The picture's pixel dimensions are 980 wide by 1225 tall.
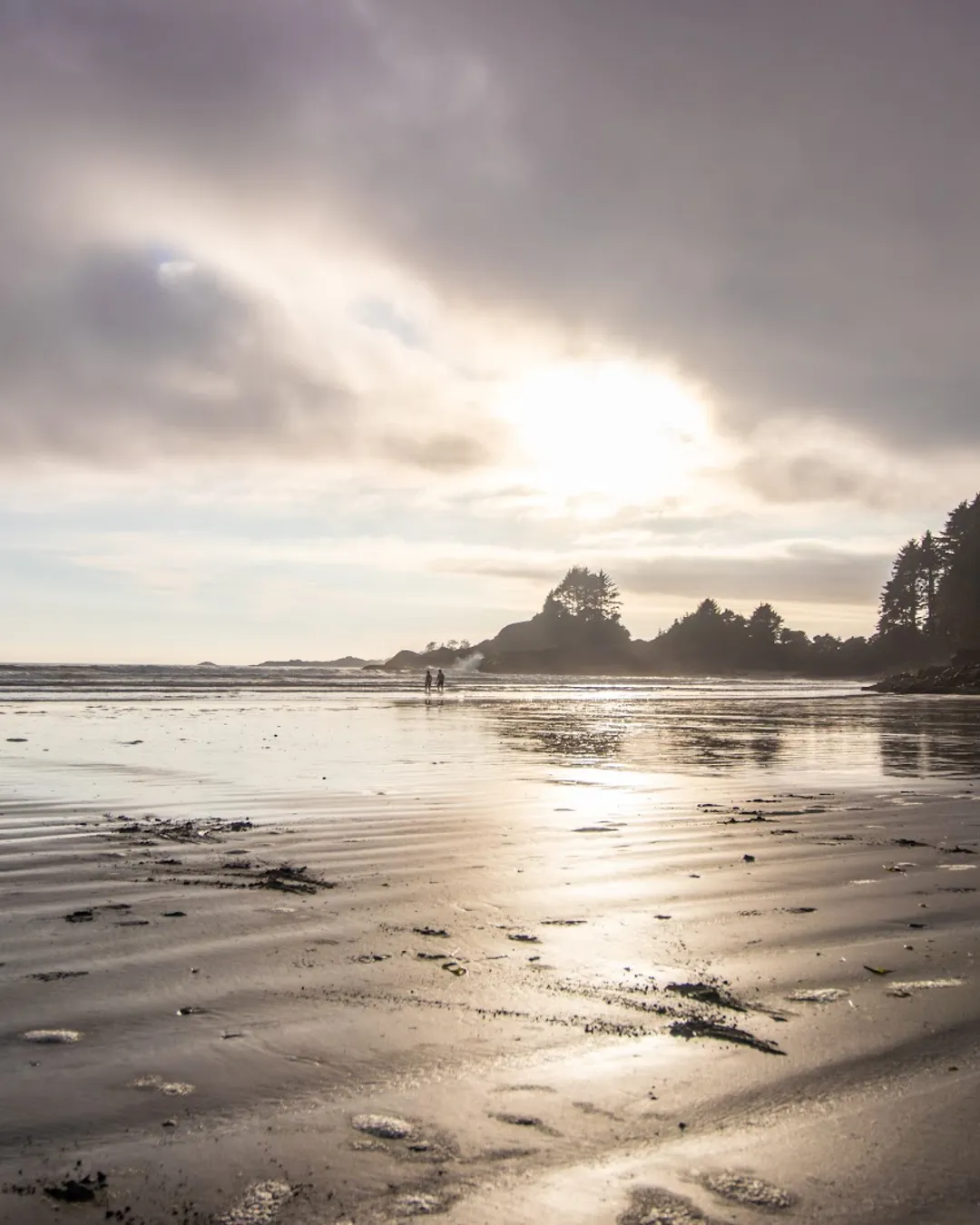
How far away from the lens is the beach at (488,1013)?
2.86 meters

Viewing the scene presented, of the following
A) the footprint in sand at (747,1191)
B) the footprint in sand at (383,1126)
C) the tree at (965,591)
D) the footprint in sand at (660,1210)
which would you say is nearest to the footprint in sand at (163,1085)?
the footprint in sand at (383,1126)

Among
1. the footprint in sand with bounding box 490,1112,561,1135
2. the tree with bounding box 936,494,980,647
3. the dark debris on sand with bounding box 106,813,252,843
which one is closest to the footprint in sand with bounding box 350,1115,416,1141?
the footprint in sand with bounding box 490,1112,561,1135

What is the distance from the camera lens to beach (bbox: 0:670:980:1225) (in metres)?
2.86

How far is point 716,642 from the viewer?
139 metres

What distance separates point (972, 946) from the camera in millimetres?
5355

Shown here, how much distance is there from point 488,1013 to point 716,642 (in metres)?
139

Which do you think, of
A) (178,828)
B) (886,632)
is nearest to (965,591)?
(886,632)

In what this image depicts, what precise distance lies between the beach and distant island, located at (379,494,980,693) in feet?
306

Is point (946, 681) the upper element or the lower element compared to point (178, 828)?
lower

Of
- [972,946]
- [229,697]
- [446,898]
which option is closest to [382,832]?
[446,898]

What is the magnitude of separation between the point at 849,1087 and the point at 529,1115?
4.09ft

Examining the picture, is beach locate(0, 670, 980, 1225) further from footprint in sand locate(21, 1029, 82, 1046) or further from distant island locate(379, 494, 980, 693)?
distant island locate(379, 494, 980, 693)

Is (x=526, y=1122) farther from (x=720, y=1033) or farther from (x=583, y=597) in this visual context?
(x=583, y=597)

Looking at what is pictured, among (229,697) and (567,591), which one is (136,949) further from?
(567,591)
